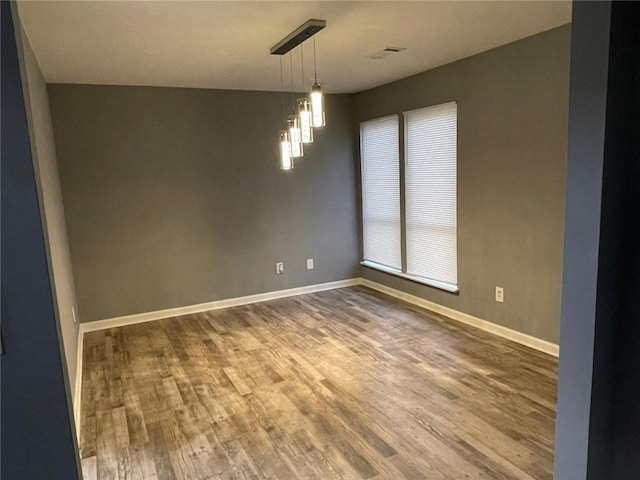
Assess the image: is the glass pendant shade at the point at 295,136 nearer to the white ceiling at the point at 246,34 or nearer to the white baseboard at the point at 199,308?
the white ceiling at the point at 246,34

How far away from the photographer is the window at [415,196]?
4.32 m

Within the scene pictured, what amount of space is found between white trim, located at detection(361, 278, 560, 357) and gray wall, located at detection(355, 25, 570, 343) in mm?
56

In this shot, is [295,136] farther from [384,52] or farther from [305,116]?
[384,52]

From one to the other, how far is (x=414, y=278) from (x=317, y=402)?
7.66 feet

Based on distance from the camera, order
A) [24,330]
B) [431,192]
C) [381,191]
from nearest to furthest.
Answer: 1. [24,330]
2. [431,192]
3. [381,191]

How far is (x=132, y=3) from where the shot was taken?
234 centimetres

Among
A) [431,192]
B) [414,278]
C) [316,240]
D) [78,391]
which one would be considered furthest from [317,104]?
[316,240]

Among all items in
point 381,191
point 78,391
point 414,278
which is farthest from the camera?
point 381,191

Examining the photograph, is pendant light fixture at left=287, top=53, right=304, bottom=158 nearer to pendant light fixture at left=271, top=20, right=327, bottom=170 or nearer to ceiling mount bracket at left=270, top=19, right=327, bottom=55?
pendant light fixture at left=271, top=20, right=327, bottom=170

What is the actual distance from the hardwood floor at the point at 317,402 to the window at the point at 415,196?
0.66 meters

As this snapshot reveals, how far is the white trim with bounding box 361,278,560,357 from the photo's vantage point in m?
3.53

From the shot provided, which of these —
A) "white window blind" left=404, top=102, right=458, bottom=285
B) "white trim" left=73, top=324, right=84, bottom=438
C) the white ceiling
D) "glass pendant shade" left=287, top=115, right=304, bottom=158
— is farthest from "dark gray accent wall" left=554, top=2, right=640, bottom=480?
"white window blind" left=404, top=102, right=458, bottom=285

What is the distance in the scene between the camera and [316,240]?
5.60 m

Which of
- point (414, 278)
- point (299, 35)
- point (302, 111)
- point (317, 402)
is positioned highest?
point (299, 35)
